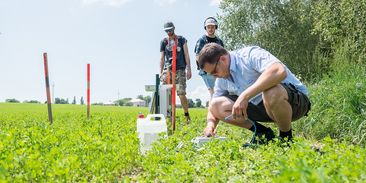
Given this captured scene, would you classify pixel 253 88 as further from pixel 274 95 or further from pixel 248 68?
pixel 248 68

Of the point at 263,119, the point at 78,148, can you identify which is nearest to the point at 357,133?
the point at 263,119

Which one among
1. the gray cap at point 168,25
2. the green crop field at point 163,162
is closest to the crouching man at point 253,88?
the green crop field at point 163,162

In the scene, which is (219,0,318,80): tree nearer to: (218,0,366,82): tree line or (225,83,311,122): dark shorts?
(218,0,366,82): tree line

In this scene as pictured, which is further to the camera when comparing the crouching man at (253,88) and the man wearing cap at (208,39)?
the man wearing cap at (208,39)

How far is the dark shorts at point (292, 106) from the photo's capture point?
5539 mm

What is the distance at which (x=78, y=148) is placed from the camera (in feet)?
15.8

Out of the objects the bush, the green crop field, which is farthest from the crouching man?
the bush

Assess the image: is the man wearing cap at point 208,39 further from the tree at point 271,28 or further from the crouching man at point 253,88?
the tree at point 271,28

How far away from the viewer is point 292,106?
5590 millimetres

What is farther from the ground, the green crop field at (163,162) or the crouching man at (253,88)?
the crouching man at (253,88)

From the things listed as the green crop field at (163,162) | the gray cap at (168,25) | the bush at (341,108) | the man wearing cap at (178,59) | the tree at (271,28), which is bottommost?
the green crop field at (163,162)

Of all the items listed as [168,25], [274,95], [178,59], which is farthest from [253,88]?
[178,59]

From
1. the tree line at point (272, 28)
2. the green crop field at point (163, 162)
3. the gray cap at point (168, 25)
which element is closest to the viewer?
the green crop field at point (163, 162)

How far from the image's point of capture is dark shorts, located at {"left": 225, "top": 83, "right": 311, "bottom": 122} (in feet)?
18.2
